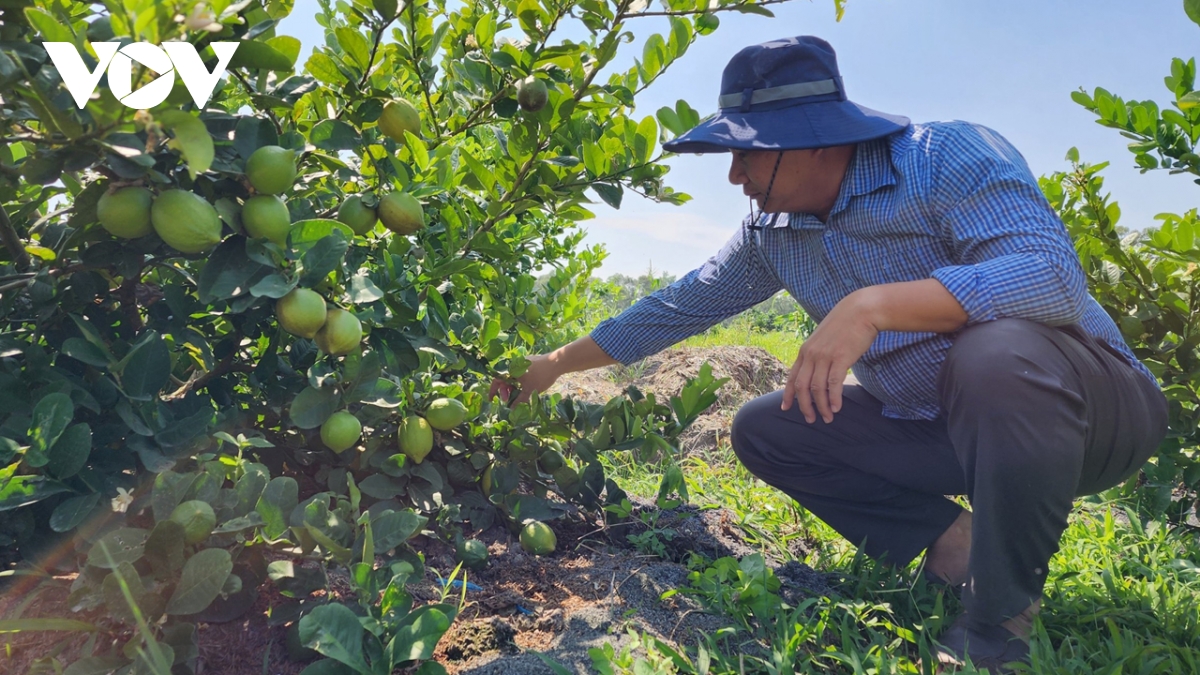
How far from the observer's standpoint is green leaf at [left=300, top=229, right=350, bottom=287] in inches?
47.8

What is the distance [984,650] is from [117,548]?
4.90 feet

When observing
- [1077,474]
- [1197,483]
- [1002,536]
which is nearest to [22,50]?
[1002,536]

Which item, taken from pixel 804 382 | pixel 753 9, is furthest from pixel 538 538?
pixel 753 9

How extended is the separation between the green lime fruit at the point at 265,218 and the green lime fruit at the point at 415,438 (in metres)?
0.56

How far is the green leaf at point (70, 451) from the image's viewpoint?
1156 mm

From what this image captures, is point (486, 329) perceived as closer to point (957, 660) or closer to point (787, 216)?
point (787, 216)

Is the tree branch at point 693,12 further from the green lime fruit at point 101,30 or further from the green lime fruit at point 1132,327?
the green lime fruit at point 1132,327

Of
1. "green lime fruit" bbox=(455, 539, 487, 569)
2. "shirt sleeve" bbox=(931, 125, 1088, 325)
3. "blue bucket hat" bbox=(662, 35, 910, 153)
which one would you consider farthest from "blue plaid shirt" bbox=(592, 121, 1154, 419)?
"green lime fruit" bbox=(455, 539, 487, 569)

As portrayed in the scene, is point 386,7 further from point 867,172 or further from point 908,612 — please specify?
point 908,612

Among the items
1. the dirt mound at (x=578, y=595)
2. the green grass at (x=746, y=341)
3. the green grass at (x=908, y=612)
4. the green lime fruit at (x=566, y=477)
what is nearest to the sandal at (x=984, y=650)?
the green grass at (x=908, y=612)

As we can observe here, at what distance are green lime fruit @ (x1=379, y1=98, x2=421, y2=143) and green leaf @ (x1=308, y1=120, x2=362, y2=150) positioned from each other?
3.0 inches

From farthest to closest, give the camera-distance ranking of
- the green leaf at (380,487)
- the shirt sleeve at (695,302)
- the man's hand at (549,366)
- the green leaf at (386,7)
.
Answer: the shirt sleeve at (695,302)
the man's hand at (549,366)
the green leaf at (380,487)
the green leaf at (386,7)

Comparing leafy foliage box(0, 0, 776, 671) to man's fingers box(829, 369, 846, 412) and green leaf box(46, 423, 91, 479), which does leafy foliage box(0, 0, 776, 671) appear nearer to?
green leaf box(46, 423, 91, 479)

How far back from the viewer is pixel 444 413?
170cm
